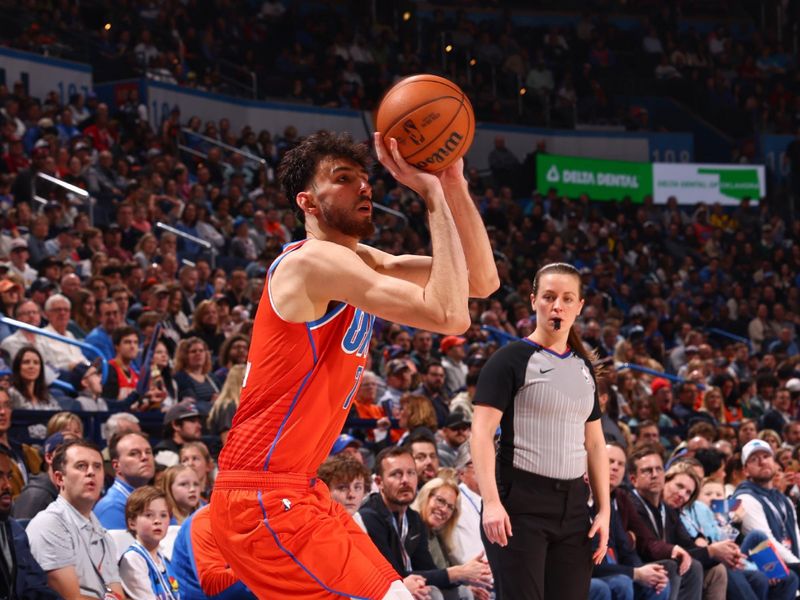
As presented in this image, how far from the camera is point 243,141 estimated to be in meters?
19.2

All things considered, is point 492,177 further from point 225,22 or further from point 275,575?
point 275,575

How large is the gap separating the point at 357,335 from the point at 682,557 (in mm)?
4723

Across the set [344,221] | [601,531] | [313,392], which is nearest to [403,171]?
[344,221]

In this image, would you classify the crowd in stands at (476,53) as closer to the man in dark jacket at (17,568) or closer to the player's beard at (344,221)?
the man in dark jacket at (17,568)

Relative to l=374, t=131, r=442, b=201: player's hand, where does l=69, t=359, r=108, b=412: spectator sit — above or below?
below

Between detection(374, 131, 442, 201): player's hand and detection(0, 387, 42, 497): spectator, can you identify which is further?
detection(0, 387, 42, 497): spectator

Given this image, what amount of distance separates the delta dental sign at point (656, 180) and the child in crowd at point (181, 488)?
696 inches

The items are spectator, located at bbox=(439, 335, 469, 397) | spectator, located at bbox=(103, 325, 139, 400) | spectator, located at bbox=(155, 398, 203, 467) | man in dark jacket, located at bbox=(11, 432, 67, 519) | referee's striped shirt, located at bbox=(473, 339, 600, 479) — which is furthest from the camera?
Result: spectator, located at bbox=(439, 335, 469, 397)

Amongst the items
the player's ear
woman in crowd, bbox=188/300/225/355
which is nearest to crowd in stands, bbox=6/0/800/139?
woman in crowd, bbox=188/300/225/355

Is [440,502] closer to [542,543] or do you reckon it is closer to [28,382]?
[542,543]

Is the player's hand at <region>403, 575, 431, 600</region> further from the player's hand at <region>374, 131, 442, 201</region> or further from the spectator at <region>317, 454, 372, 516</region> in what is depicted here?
the player's hand at <region>374, 131, 442, 201</region>

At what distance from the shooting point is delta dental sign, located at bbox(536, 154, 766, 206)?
2412 centimetres

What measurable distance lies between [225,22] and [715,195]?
1031 cm

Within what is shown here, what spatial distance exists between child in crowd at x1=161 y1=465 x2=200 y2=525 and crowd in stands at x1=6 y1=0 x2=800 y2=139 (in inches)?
494
